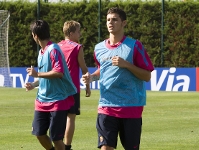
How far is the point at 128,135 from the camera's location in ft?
26.6

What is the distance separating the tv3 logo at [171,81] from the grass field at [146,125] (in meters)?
5.80

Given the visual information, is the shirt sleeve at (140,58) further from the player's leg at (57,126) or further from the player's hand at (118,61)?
the player's leg at (57,126)

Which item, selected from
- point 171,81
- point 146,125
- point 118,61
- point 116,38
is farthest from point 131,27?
point 118,61

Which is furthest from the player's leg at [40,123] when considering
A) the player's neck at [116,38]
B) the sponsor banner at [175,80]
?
the sponsor banner at [175,80]

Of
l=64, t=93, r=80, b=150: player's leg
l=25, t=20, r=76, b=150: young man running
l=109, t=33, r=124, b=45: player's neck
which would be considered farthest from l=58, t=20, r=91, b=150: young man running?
l=109, t=33, r=124, b=45: player's neck

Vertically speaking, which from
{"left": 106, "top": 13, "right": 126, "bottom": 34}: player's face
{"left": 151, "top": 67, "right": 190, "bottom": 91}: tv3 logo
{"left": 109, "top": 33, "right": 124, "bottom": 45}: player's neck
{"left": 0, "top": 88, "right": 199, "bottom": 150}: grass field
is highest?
{"left": 106, "top": 13, "right": 126, "bottom": 34}: player's face

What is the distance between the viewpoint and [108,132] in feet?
26.6

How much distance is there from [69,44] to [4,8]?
79.1 ft

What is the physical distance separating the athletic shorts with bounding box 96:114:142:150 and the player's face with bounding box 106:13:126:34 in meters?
0.99

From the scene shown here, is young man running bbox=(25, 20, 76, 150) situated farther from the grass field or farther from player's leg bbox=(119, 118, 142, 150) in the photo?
the grass field

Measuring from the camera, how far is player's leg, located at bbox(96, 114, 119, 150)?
26.6ft

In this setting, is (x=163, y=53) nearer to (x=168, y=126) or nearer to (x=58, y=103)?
(x=168, y=126)

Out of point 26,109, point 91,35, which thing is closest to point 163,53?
point 91,35

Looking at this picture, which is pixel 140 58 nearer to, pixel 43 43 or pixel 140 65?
pixel 140 65
